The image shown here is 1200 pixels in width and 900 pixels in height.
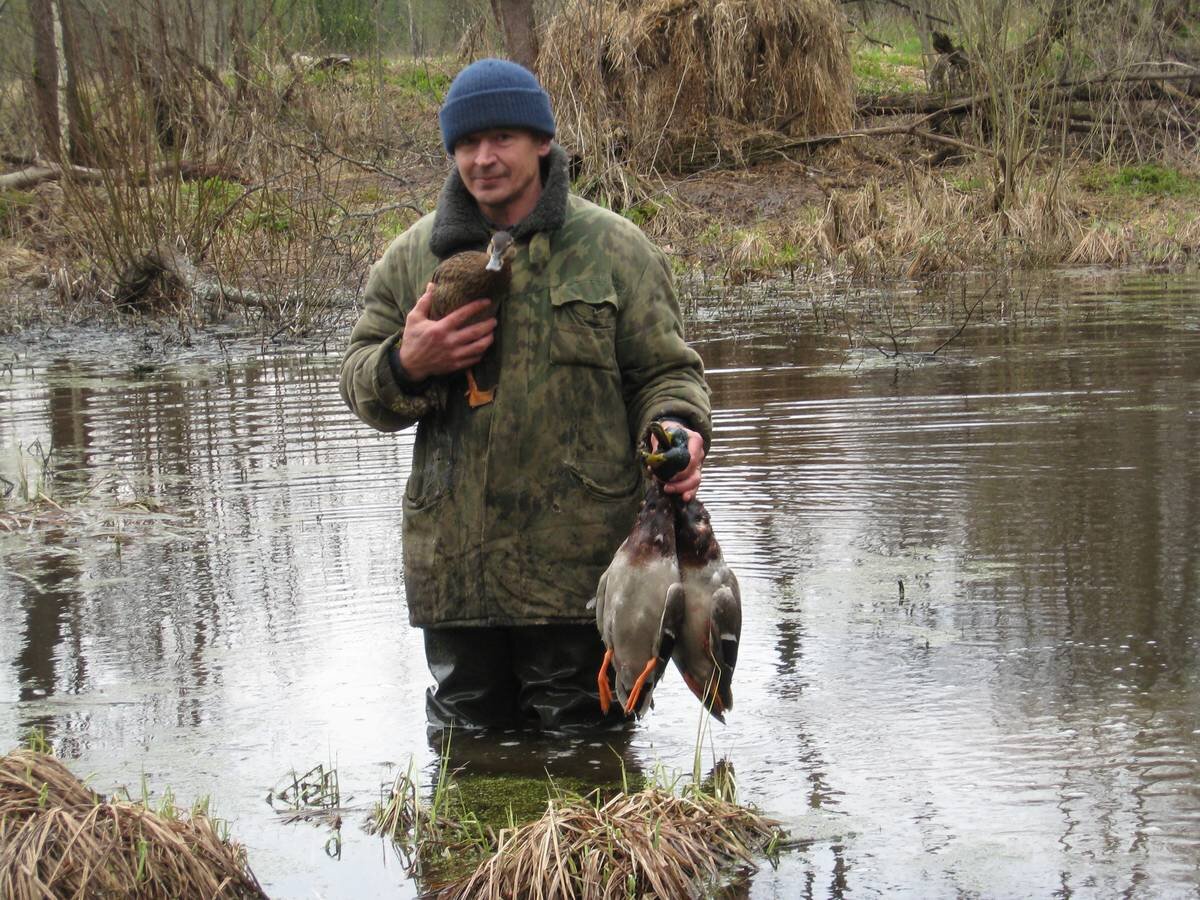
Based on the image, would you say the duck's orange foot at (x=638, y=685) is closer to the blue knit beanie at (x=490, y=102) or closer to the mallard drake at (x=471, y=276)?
the mallard drake at (x=471, y=276)

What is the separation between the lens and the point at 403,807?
402 centimetres

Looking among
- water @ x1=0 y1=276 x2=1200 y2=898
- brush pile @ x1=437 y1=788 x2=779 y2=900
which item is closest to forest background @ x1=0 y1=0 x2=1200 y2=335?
water @ x1=0 y1=276 x2=1200 y2=898

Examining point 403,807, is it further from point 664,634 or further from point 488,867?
point 664,634

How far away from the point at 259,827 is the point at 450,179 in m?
1.82

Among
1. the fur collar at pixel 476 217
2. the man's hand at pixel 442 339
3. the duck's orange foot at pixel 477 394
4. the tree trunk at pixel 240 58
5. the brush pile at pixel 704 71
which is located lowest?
the duck's orange foot at pixel 477 394

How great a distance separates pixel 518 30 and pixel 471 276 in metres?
17.7

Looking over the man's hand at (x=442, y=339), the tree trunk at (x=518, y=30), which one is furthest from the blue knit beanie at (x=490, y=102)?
the tree trunk at (x=518, y=30)

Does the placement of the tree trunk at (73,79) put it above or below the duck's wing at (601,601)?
above

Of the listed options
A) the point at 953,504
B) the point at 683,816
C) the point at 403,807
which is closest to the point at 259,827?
the point at 403,807

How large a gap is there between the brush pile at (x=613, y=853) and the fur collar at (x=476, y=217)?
1583 millimetres

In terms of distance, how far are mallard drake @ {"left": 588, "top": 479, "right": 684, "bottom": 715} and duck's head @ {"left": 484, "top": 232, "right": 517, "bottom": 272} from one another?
72 centimetres

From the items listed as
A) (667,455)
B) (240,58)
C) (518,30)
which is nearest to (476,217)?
(667,455)

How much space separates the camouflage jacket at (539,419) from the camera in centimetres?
444

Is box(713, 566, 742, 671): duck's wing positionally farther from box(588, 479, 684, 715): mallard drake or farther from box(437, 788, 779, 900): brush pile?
box(437, 788, 779, 900): brush pile
